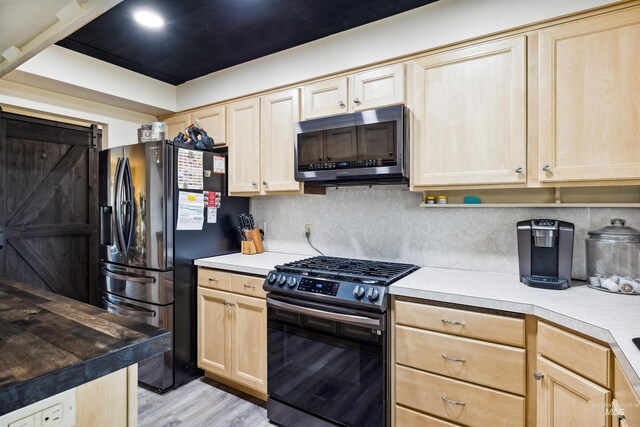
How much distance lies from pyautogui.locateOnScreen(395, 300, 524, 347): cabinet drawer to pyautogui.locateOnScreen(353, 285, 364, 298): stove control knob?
19 cm

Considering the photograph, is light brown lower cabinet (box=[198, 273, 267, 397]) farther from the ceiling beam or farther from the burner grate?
the ceiling beam

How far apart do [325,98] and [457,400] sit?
1.95m

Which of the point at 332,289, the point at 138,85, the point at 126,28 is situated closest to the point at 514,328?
the point at 332,289

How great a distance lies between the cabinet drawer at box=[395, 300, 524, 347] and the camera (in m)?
1.50

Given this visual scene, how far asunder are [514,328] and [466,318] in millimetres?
195

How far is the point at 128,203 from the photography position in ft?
8.42

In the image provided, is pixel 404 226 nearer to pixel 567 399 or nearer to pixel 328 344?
pixel 328 344

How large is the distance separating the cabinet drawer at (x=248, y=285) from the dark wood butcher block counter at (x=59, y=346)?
115 cm

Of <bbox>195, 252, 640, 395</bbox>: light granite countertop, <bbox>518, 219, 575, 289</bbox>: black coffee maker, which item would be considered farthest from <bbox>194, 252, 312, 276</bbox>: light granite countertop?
<bbox>518, 219, 575, 289</bbox>: black coffee maker

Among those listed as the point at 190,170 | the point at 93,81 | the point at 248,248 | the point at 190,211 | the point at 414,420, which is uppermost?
the point at 93,81

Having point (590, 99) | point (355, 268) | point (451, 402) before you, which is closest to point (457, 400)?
point (451, 402)

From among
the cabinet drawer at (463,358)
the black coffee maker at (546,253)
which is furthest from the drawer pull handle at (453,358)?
the black coffee maker at (546,253)

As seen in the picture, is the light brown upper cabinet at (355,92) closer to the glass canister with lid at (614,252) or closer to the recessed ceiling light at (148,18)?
the recessed ceiling light at (148,18)

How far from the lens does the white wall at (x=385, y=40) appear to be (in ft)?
5.82
